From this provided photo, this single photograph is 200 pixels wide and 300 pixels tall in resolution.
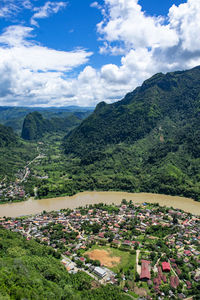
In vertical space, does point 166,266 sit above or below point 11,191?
below

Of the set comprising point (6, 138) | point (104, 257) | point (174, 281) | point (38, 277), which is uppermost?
point (6, 138)

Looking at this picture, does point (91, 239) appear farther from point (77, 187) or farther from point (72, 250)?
point (77, 187)

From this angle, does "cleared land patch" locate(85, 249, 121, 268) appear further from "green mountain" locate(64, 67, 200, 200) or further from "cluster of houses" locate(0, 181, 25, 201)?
"green mountain" locate(64, 67, 200, 200)

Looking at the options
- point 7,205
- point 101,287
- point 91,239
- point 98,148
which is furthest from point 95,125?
point 101,287

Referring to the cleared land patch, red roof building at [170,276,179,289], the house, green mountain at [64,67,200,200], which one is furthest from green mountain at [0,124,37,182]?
red roof building at [170,276,179,289]

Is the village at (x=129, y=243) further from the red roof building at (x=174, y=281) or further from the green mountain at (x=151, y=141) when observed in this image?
the green mountain at (x=151, y=141)

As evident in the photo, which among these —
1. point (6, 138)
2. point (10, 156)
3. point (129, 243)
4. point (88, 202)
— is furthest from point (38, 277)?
point (6, 138)

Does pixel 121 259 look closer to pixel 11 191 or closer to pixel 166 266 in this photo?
pixel 166 266
